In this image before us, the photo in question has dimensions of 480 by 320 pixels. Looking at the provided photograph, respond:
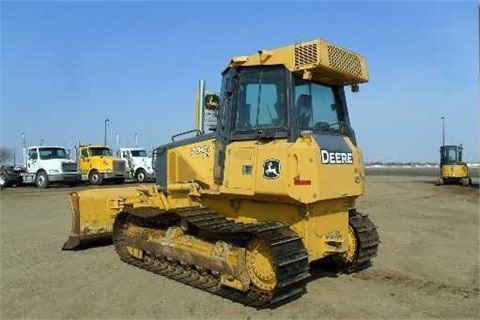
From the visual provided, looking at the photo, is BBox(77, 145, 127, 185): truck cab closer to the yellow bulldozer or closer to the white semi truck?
the white semi truck

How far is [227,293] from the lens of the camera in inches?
273

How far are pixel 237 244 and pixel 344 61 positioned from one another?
9.91 feet

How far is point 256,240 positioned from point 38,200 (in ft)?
56.9

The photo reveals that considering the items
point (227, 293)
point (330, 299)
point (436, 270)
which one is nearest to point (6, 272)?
point (227, 293)

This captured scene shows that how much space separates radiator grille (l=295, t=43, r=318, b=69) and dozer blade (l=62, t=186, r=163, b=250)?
415 cm

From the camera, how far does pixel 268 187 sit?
6.84 m

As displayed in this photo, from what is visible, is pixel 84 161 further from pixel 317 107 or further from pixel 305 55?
pixel 305 55

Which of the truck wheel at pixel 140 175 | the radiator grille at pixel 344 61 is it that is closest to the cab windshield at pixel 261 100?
the radiator grille at pixel 344 61

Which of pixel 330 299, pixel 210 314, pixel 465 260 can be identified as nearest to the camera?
pixel 210 314

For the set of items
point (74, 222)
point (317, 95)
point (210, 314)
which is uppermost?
point (317, 95)

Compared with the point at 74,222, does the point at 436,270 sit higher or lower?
lower

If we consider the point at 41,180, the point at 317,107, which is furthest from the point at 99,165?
the point at 317,107

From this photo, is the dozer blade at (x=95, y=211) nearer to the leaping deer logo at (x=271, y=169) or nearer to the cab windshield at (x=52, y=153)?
the leaping deer logo at (x=271, y=169)

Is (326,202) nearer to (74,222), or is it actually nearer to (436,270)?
(436,270)
